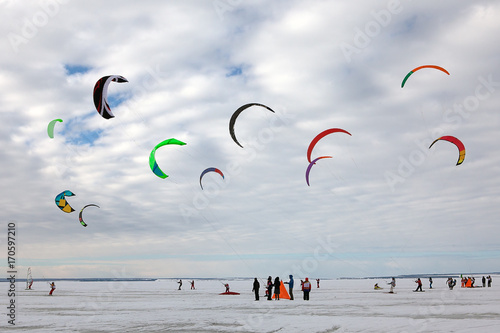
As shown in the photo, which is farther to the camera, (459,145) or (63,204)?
(63,204)

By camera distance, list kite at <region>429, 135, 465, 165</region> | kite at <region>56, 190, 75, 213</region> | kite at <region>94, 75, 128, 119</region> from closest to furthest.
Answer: kite at <region>94, 75, 128, 119</region> → kite at <region>429, 135, 465, 165</region> → kite at <region>56, 190, 75, 213</region>

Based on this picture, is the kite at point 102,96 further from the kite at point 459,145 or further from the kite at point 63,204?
the kite at point 459,145

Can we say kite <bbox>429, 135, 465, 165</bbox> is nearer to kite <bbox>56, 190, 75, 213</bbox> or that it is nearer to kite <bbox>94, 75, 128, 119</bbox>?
kite <bbox>94, 75, 128, 119</bbox>

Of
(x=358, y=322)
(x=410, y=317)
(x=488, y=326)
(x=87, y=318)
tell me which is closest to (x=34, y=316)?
(x=87, y=318)

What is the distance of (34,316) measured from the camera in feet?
59.0

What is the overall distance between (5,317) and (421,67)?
21.6m

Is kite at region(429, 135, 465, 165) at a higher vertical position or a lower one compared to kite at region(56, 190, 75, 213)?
higher

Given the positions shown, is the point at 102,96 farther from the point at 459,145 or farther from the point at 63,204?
the point at 459,145

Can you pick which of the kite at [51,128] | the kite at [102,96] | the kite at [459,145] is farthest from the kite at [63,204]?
the kite at [459,145]

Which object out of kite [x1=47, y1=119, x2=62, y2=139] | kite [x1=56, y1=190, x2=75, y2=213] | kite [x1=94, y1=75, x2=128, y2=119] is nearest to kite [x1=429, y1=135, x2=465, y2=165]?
kite [x1=94, y1=75, x2=128, y2=119]

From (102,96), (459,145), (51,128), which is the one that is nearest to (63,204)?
(51,128)

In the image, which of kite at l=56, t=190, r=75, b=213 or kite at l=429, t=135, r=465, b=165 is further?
kite at l=56, t=190, r=75, b=213

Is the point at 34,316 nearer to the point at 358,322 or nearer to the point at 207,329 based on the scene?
the point at 207,329

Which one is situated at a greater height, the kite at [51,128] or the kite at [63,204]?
the kite at [51,128]
